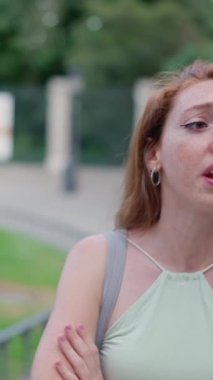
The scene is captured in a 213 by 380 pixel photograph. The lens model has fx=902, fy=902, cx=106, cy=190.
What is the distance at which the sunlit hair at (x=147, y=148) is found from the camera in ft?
5.63

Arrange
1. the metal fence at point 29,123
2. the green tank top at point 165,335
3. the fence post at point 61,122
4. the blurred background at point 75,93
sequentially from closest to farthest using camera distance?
the green tank top at point 165,335 → the blurred background at point 75,93 → the fence post at point 61,122 → the metal fence at point 29,123

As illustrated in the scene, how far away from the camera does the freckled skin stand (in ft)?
5.18

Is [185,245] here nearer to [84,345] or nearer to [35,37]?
[84,345]

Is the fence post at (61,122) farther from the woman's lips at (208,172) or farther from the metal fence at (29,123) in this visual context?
the woman's lips at (208,172)

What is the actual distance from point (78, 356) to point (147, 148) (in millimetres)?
430

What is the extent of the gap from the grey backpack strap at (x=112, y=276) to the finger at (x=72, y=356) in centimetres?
4

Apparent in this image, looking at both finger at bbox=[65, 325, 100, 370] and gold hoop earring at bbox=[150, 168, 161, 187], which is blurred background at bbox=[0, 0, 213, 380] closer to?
gold hoop earring at bbox=[150, 168, 161, 187]

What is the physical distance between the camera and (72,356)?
1.59 metres

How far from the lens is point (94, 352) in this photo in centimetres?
156

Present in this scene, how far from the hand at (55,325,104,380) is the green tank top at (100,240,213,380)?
22 millimetres

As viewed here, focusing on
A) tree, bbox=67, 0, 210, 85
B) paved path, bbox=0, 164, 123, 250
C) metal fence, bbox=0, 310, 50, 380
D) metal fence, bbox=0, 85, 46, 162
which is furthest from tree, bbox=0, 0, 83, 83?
metal fence, bbox=0, 310, 50, 380

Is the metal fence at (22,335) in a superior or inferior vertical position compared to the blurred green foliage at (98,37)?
inferior

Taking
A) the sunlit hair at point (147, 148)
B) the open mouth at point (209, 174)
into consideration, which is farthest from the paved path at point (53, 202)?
the open mouth at point (209, 174)

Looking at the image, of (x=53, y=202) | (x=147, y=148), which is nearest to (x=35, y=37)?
(x=53, y=202)
